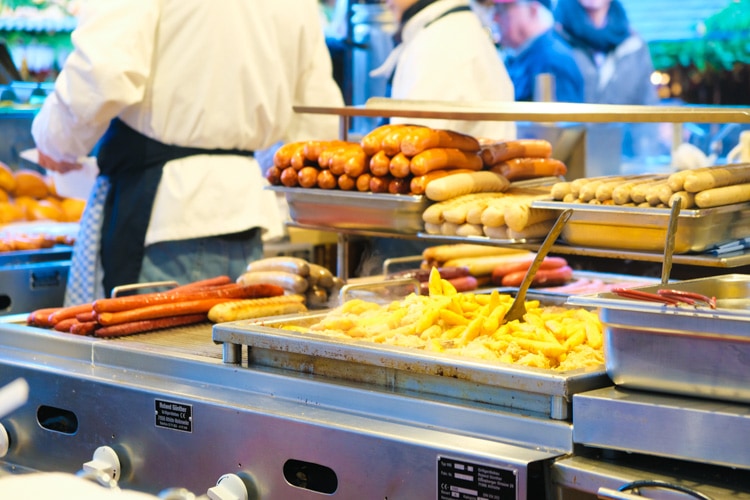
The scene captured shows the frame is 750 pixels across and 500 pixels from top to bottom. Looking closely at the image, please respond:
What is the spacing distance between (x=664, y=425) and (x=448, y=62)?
3.03m

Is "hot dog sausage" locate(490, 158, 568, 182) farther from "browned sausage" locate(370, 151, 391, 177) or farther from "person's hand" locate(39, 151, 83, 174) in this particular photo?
"person's hand" locate(39, 151, 83, 174)

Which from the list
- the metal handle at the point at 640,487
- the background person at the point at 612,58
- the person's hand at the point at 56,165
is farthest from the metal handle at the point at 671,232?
the background person at the point at 612,58

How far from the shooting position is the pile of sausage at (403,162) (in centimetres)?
281

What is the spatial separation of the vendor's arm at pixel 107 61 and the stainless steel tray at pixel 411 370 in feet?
5.00

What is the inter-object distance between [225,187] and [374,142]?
4.44ft

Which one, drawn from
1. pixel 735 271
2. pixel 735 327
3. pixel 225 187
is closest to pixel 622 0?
pixel 225 187

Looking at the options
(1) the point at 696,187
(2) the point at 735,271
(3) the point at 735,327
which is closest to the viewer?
(3) the point at 735,327

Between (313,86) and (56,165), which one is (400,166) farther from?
(56,165)

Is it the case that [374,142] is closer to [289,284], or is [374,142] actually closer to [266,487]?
[289,284]

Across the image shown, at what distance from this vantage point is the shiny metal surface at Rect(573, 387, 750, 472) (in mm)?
1743

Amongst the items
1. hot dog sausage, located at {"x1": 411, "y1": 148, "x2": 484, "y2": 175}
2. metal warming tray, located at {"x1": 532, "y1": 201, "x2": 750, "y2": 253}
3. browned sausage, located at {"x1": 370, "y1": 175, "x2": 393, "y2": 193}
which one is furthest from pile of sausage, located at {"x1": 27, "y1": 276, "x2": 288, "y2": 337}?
metal warming tray, located at {"x1": 532, "y1": 201, "x2": 750, "y2": 253}

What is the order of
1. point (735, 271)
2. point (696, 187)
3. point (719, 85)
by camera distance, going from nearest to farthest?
1. point (696, 187)
2. point (735, 271)
3. point (719, 85)

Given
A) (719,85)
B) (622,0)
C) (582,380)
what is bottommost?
(582,380)

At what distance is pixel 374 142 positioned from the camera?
2.88 m
